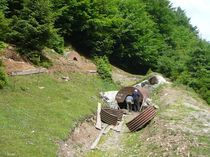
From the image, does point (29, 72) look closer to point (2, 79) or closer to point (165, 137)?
point (2, 79)

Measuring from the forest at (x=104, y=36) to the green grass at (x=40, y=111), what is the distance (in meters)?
2.39

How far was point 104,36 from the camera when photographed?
173ft

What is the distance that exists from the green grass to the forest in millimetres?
2390

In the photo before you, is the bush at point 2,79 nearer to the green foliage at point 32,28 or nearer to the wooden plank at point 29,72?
the wooden plank at point 29,72

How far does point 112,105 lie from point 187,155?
15.8 meters

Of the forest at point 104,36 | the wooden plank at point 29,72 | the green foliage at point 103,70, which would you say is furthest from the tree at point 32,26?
the green foliage at point 103,70

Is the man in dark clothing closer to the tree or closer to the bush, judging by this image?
the tree

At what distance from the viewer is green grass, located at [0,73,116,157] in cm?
2045

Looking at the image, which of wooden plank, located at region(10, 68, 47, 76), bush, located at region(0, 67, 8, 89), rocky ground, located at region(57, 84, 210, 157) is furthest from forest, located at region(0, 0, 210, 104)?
rocky ground, located at region(57, 84, 210, 157)

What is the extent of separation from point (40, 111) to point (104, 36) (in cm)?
2746

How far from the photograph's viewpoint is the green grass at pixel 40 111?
2045 cm

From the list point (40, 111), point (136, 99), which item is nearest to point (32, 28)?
point (136, 99)

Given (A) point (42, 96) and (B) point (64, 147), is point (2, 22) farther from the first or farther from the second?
(B) point (64, 147)

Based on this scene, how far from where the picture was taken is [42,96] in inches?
1181
